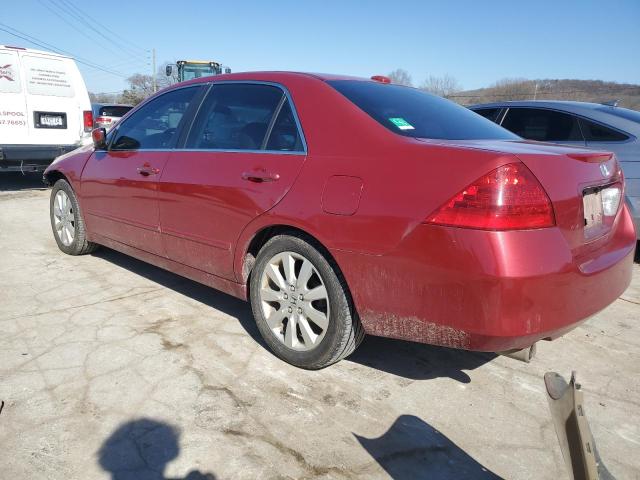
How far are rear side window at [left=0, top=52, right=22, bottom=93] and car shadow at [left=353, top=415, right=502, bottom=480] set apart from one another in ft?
26.3

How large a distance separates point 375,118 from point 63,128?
7714mm

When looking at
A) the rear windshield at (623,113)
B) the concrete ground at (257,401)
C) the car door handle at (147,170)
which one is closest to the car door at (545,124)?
the rear windshield at (623,113)

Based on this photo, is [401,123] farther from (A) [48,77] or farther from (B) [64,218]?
(A) [48,77]

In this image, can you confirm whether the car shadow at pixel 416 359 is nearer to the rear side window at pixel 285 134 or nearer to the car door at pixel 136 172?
the rear side window at pixel 285 134

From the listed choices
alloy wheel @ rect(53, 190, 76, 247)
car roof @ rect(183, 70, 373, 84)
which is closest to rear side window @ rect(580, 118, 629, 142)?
car roof @ rect(183, 70, 373, 84)

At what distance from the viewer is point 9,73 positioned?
7723mm

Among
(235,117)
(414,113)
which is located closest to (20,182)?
(235,117)

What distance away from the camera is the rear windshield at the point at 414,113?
255cm

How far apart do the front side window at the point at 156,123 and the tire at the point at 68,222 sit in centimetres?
94

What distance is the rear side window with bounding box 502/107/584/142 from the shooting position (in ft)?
16.5

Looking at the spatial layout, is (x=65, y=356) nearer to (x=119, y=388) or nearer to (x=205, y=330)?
(x=119, y=388)

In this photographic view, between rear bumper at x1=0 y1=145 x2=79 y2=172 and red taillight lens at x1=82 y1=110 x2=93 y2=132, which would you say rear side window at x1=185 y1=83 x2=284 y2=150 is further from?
red taillight lens at x1=82 y1=110 x2=93 y2=132

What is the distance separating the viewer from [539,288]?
1.99 metres

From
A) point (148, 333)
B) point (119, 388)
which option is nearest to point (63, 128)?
point (148, 333)
